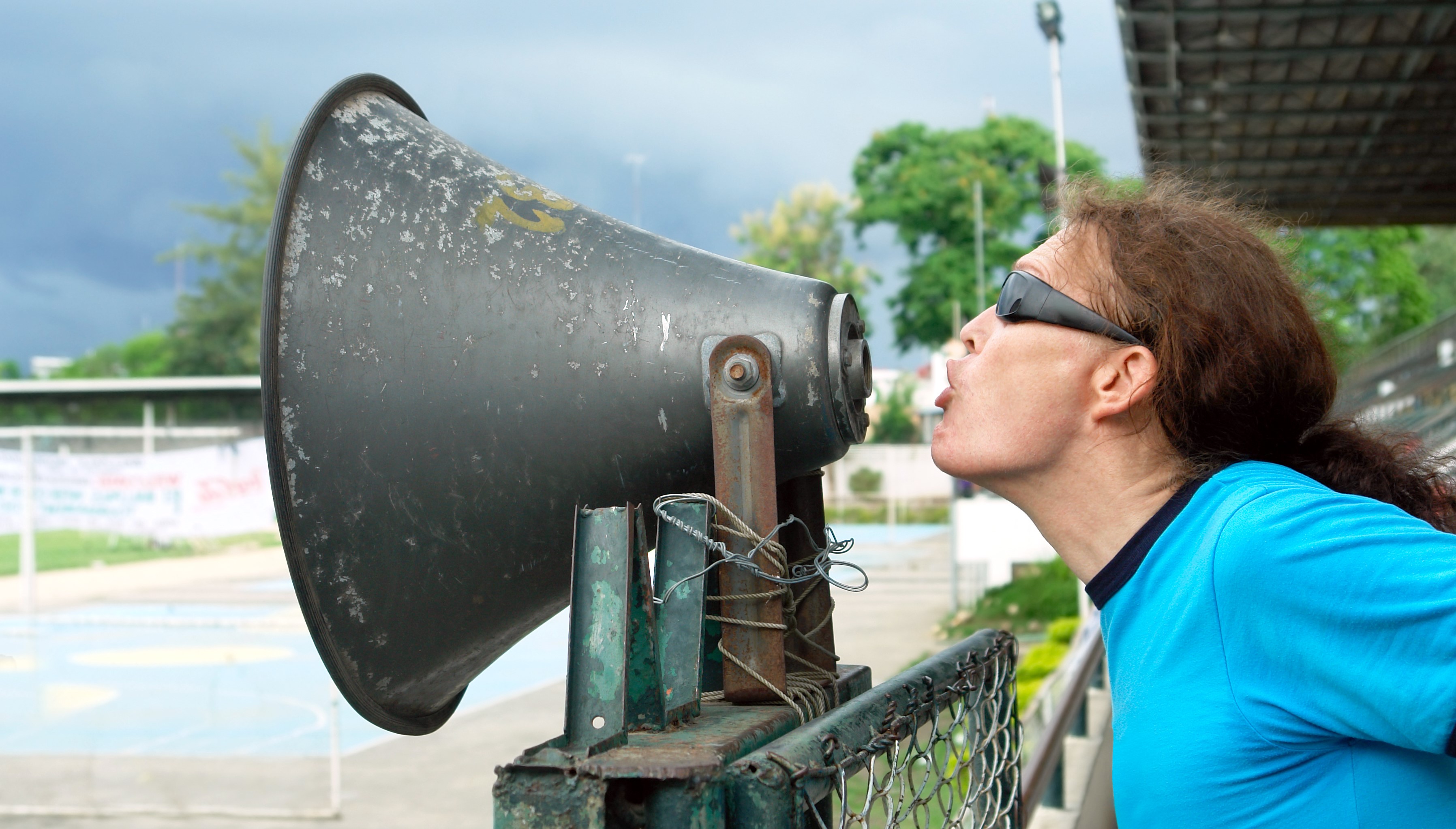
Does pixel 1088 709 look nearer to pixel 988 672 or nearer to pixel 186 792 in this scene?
pixel 988 672

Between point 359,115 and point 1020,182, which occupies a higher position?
point 1020,182

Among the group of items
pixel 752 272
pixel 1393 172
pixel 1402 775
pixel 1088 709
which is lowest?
pixel 1088 709

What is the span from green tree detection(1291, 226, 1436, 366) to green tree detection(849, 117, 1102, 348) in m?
8.51

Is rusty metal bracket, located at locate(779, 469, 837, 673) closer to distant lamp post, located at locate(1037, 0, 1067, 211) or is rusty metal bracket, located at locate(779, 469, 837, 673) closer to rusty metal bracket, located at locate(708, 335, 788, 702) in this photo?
rusty metal bracket, located at locate(708, 335, 788, 702)

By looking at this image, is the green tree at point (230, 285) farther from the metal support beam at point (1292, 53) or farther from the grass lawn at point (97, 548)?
the metal support beam at point (1292, 53)

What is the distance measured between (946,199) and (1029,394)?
36.7m

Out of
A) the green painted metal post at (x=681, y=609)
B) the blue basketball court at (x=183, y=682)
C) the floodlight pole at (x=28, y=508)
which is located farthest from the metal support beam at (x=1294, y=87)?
the floodlight pole at (x=28, y=508)

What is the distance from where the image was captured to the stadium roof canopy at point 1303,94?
8766 millimetres

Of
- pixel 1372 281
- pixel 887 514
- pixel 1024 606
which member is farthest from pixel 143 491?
pixel 1372 281

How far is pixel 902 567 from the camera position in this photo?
24.2 metres

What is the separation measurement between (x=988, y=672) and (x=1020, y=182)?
3927 cm

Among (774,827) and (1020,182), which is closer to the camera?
(774,827)

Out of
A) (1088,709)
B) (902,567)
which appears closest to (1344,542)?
(1088,709)

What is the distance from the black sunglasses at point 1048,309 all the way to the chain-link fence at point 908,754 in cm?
41
